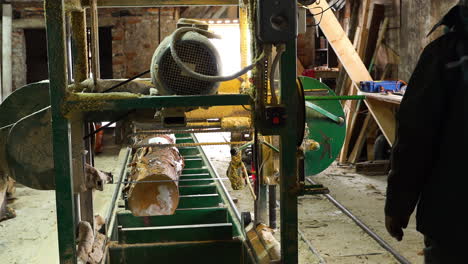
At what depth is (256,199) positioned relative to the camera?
11.1 ft

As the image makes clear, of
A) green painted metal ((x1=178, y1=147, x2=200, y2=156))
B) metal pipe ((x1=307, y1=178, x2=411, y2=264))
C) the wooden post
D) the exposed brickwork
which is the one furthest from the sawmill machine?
the exposed brickwork

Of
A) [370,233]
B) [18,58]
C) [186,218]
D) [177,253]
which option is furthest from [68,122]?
[18,58]

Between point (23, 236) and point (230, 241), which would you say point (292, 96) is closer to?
point (230, 241)

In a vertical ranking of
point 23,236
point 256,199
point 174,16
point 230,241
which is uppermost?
point 174,16

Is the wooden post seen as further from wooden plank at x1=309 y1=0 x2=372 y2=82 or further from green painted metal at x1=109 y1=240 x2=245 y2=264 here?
green painted metal at x1=109 y1=240 x2=245 y2=264

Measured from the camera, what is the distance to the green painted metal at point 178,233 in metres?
3.52

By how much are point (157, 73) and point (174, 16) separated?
822 centimetres

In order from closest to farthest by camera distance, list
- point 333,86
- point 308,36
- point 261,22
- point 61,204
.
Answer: point 261,22 → point 61,204 → point 333,86 → point 308,36

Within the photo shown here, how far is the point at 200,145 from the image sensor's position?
3.92 m

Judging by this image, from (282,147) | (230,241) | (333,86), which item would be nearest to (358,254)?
(230,241)

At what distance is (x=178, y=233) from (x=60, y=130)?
1.49 metres

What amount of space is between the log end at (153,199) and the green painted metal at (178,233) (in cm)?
13

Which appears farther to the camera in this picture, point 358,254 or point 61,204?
point 358,254

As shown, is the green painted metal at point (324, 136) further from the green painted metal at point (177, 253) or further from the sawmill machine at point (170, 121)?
the green painted metal at point (177, 253)
